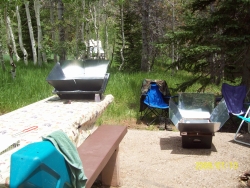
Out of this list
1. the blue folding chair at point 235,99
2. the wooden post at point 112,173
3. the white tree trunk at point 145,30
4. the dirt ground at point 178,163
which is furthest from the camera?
the white tree trunk at point 145,30

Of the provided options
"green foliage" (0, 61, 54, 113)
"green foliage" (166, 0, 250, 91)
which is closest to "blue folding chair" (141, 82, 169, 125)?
"green foliage" (166, 0, 250, 91)

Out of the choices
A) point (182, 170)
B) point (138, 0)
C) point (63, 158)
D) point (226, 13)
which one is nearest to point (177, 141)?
point (182, 170)

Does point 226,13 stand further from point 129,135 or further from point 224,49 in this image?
point 129,135

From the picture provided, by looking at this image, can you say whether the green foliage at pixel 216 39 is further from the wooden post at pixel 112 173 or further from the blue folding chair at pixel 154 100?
the wooden post at pixel 112 173

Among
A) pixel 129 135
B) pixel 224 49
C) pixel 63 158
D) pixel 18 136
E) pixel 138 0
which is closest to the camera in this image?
pixel 63 158

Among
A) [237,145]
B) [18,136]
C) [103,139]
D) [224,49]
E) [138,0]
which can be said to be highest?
[138,0]

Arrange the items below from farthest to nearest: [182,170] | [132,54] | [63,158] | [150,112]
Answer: [132,54]
[150,112]
[182,170]
[63,158]

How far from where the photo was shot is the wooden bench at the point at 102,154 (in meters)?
2.41

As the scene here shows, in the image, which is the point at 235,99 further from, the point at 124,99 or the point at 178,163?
the point at 124,99

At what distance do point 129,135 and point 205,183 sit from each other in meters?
2.28

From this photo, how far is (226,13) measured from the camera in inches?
258

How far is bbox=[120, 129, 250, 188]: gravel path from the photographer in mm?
3781
